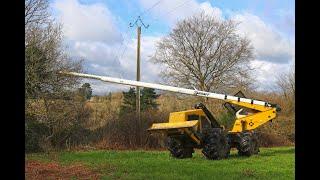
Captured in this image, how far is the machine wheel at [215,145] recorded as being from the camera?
43.2 feet

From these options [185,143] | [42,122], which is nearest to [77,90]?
[42,122]

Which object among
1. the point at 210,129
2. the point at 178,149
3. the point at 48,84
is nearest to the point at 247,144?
the point at 210,129

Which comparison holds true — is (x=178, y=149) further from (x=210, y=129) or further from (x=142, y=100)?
(x=142, y=100)

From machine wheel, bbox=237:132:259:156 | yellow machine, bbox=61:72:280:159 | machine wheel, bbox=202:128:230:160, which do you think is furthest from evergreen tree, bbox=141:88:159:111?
machine wheel, bbox=202:128:230:160

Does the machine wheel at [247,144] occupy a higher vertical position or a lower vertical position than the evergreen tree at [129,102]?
lower

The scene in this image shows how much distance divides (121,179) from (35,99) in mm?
9669

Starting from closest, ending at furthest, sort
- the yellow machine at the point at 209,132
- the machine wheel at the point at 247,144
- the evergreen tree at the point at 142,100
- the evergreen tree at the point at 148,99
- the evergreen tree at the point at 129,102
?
the yellow machine at the point at 209,132
the machine wheel at the point at 247,144
the evergreen tree at the point at 129,102
the evergreen tree at the point at 142,100
the evergreen tree at the point at 148,99

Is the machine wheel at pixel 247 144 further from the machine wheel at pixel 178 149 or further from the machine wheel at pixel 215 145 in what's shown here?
the machine wheel at pixel 178 149

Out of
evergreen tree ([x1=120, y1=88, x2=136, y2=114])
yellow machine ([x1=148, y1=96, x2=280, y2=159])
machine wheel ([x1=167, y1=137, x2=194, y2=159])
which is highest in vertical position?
evergreen tree ([x1=120, y1=88, x2=136, y2=114])

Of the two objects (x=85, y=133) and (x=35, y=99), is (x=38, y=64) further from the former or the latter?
(x=85, y=133)

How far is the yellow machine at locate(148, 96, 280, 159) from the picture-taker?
13133 millimetres

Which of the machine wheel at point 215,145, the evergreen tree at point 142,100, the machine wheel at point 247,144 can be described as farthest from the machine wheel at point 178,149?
the evergreen tree at point 142,100

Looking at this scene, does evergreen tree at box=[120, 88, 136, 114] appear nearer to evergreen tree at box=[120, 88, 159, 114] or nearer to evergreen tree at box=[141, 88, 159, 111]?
evergreen tree at box=[120, 88, 159, 114]

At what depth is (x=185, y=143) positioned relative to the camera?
14.1m
